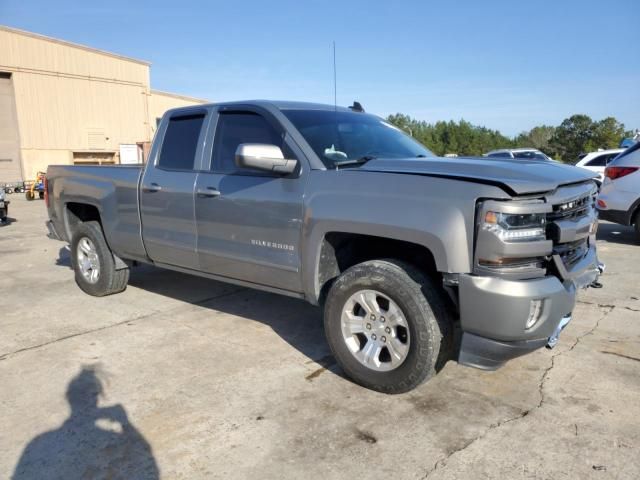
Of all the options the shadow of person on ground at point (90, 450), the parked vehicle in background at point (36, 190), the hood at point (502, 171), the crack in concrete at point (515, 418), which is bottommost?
the crack in concrete at point (515, 418)

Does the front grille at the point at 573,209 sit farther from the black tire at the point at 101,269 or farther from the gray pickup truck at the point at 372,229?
the black tire at the point at 101,269

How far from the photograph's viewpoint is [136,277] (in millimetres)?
6758

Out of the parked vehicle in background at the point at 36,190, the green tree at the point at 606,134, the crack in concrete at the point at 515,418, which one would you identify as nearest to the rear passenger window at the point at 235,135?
the crack in concrete at the point at 515,418

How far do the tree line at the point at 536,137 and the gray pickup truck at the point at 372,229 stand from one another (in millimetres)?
38121

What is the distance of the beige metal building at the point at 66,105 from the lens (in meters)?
31.0

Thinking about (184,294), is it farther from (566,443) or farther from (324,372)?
(566,443)

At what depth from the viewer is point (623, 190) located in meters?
8.18

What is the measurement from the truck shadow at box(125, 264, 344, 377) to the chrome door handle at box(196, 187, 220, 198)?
4.22ft

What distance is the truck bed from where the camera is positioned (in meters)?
5.01

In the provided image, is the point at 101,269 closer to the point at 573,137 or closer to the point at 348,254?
the point at 348,254

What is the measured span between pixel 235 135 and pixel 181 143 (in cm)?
70

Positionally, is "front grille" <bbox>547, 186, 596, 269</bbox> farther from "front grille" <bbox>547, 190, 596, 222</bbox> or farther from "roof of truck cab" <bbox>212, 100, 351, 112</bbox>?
"roof of truck cab" <bbox>212, 100, 351, 112</bbox>

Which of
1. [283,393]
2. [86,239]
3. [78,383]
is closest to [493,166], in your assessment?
[283,393]

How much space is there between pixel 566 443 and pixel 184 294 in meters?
4.21
